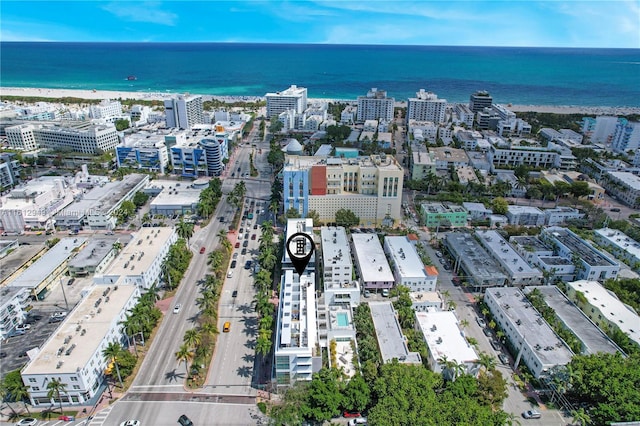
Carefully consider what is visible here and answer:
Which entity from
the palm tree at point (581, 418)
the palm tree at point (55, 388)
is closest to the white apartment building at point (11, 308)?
the palm tree at point (55, 388)

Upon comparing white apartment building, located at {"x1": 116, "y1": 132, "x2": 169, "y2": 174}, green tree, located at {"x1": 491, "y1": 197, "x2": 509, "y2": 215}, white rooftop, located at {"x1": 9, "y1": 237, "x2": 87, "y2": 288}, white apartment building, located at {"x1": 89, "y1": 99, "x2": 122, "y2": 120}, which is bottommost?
white rooftop, located at {"x1": 9, "y1": 237, "x2": 87, "y2": 288}

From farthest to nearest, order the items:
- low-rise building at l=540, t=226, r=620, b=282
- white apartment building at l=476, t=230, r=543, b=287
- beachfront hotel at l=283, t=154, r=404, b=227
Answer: beachfront hotel at l=283, t=154, r=404, b=227
low-rise building at l=540, t=226, r=620, b=282
white apartment building at l=476, t=230, r=543, b=287

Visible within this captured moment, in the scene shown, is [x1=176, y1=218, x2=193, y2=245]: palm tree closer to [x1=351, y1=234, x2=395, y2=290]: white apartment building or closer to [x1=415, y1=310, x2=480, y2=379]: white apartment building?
[x1=351, y1=234, x2=395, y2=290]: white apartment building

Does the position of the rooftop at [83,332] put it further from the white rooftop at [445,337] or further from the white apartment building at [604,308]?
the white apartment building at [604,308]

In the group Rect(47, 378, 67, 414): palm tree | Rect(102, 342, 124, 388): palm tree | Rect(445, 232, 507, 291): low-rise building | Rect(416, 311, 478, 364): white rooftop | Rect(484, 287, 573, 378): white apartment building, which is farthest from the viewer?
Rect(445, 232, 507, 291): low-rise building

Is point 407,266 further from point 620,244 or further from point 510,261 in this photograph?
point 620,244

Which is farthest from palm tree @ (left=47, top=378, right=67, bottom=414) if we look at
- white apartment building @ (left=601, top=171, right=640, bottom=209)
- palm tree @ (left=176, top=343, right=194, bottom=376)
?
white apartment building @ (left=601, top=171, right=640, bottom=209)

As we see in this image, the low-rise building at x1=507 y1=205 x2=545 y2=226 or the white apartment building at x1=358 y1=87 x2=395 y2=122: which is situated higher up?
the white apartment building at x1=358 y1=87 x2=395 y2=122

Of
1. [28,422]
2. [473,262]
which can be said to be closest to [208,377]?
[28,422]
